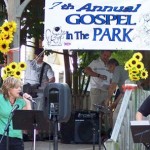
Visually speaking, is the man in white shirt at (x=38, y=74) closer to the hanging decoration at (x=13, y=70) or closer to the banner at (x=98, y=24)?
the banner at (x=98, y=24)

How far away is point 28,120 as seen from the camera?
7613 mm

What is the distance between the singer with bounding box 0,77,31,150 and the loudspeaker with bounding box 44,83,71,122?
0.66 meters

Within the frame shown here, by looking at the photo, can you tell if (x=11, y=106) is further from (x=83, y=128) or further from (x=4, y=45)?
(x=83, y=128)

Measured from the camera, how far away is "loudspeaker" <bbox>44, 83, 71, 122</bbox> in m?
7.16

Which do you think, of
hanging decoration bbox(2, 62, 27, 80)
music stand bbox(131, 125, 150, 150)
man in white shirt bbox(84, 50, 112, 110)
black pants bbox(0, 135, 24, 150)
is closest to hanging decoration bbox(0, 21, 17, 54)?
hanging decoration bbox(2, 62, 27, 80)

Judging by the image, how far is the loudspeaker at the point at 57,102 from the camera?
716 centimetres

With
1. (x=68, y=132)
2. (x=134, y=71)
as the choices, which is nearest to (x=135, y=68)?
(x=134, y=71)

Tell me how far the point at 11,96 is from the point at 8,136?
0.55 m

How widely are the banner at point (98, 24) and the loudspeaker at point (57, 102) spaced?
113 inches

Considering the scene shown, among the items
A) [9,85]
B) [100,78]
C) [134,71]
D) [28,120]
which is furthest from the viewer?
[100,78]

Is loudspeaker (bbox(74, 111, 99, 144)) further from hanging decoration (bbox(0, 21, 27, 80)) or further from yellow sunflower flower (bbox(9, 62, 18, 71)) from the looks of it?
yellow sunflower flower (bbox(9, 62, 18, 71))

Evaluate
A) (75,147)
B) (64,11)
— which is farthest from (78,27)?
(75,147)

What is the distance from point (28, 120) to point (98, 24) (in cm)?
294

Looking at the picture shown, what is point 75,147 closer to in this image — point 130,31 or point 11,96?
point 130,31
